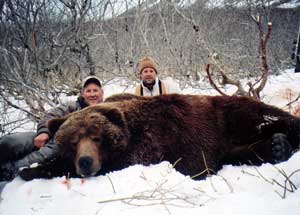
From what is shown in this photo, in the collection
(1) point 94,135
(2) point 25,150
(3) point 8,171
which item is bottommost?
(3) point 8,171

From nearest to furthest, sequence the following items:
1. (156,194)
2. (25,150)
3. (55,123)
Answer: (156,194) < (55,123) < (25,150)

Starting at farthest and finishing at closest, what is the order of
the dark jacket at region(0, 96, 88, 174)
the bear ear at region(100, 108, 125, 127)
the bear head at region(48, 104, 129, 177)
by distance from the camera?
the dark jacket at region(0, 96, 88, 174) → the bear ear at region(100, 108, 125, 127) → the bear head at region(48, 104, 129, 177)

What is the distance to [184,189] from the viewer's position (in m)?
2.52

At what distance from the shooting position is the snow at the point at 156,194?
6.75ft

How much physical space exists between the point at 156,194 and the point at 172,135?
105 centimetres

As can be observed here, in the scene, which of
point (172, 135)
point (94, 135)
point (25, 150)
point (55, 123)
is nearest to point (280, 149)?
point (172, 135)

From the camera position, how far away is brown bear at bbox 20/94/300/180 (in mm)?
3154

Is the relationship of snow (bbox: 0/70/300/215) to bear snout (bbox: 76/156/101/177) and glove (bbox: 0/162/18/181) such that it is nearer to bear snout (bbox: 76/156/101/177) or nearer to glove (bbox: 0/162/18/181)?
bear snout (bbox: 76/156/101/177)

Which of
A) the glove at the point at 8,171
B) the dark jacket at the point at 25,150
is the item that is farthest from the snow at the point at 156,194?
the dark jacket at the point at 25,150

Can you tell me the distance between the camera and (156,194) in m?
2.39

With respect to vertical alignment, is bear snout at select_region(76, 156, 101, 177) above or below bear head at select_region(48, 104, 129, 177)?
below

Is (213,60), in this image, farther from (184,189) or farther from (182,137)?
(184,189)

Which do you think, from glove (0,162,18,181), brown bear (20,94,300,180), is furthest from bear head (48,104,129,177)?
glove (0,162,18,181)

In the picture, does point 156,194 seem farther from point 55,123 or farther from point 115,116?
point 55,123
